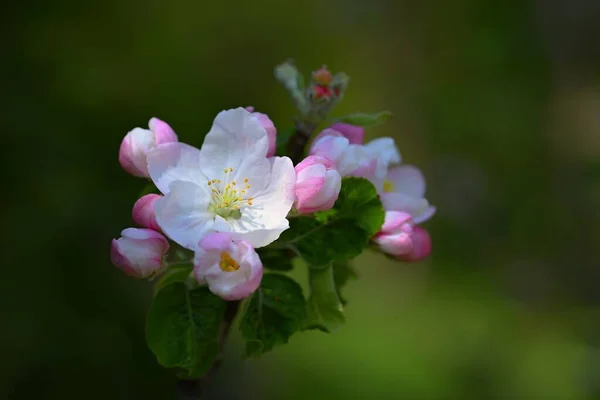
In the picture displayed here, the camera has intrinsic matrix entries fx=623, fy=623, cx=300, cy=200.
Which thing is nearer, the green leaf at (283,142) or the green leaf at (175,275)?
the green leaf at (175,275)

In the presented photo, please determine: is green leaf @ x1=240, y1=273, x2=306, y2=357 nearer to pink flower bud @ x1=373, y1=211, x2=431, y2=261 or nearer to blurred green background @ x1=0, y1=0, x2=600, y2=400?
pink flower bud @ x1=373, y1=211, x2=431, y2=261

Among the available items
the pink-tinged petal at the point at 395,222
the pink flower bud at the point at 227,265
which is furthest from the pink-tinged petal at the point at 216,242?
the pink-tinged petal at the point at 395,222

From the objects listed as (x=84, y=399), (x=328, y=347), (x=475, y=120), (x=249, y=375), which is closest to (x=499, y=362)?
(x=328, y=347)

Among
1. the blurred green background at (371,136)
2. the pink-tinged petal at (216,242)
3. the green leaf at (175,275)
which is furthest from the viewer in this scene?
the blurred green background at (371,136)

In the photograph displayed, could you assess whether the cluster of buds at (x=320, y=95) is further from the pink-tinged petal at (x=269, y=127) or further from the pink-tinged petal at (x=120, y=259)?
the pink-tinged petal at (x=120, y=259)

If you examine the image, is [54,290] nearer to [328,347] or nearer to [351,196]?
[328,347]

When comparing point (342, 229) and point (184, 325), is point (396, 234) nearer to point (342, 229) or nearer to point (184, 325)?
point (342, 229)

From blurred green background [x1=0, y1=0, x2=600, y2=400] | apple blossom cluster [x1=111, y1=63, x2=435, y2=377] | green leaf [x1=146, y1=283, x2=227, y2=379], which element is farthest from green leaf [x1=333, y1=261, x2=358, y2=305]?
blurred green background [x1=0, y1=0, x2=600, y2=400]
